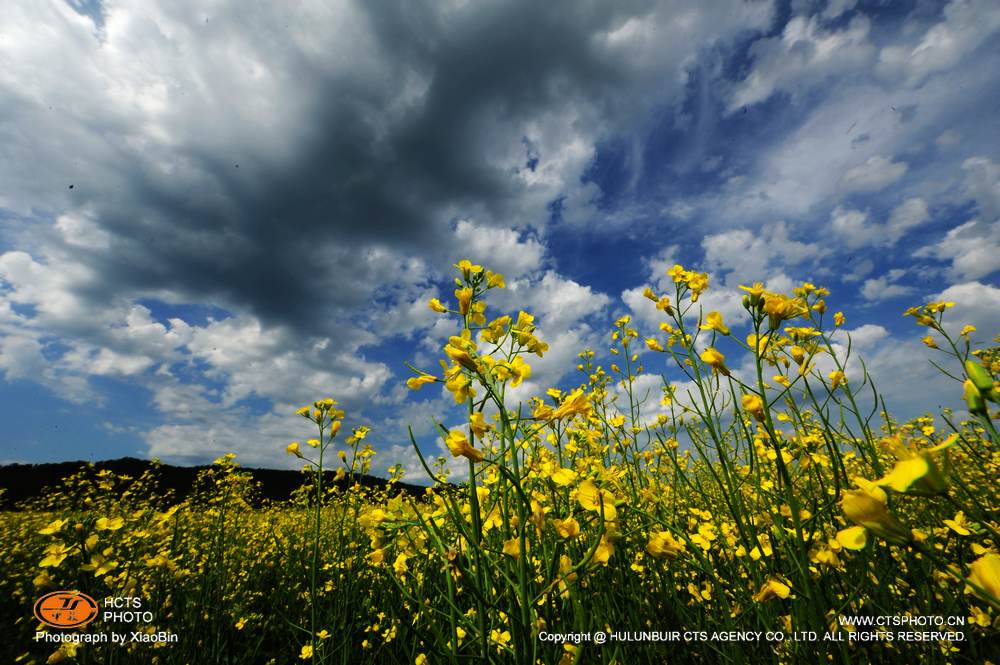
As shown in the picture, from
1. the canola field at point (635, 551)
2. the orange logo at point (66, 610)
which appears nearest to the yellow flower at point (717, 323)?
the canola field at point (635, 551)

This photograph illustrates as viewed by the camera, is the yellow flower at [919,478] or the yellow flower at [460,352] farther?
the yellow flower at [460,352]

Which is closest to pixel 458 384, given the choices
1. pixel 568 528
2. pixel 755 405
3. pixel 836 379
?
pixel 568 528

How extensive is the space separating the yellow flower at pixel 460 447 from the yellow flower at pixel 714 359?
1.11 metres

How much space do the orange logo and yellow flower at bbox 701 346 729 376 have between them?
371cm

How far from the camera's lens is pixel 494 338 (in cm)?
163

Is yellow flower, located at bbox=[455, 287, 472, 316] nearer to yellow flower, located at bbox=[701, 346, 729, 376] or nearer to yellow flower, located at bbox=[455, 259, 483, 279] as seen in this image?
yellow flower, located at bbox=[455, 259, 483, 279]

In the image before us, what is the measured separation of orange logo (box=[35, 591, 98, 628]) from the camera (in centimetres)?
249

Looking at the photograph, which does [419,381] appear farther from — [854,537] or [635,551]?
[635,551]

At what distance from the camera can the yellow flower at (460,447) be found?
1.25 metres

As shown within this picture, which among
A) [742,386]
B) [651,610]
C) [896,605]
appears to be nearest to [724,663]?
[651,610]

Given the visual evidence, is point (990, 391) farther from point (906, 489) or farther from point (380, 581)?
point (380, 581)

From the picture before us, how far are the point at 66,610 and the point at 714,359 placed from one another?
4.22 metres

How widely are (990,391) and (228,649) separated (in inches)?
215

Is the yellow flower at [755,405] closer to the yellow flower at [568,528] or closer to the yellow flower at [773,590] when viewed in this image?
the yellow flower at [773,590]
